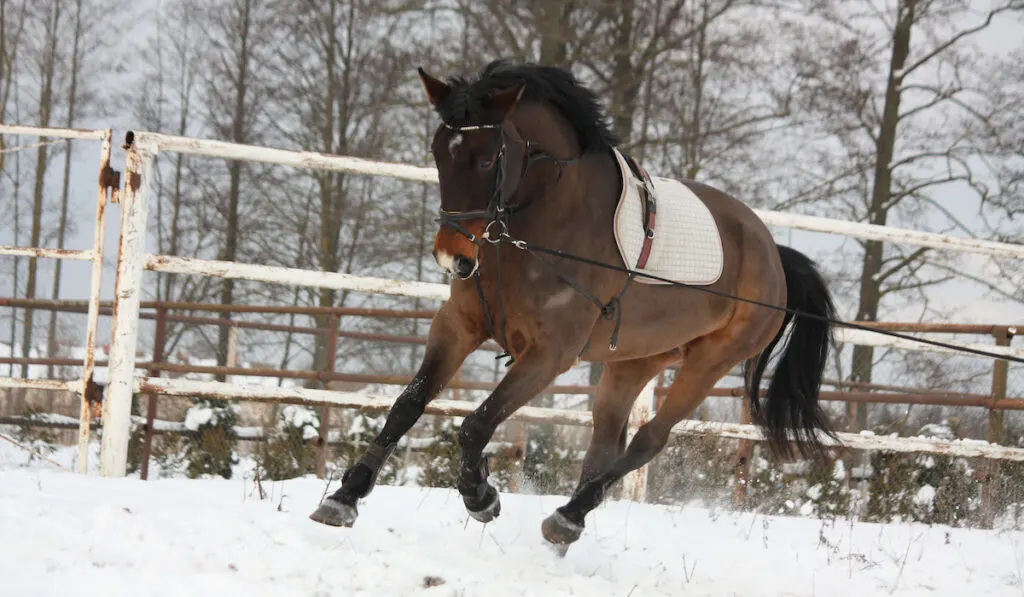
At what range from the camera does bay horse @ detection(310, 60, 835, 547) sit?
128 inches

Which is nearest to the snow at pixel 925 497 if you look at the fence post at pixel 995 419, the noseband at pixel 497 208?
the fence post at pixel 995 419

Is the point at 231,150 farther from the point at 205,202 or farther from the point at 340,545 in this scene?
the point at 205,202

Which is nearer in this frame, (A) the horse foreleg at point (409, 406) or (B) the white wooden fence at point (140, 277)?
(A) the horse foreleg at point (409, 406)

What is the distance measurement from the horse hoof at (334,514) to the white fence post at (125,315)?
71.2 inches

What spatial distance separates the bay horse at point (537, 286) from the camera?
326 centimetres

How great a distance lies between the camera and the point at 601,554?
159 inches

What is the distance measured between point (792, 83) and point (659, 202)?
1243 centimetres

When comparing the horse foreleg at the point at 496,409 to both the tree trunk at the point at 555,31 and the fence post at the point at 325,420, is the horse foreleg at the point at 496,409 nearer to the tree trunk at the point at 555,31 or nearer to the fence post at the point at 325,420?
the fence post at the point at 325,420

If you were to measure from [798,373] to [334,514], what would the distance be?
2.79 meters

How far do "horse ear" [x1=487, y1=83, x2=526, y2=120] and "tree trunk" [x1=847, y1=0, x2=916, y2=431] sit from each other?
11.9 metres

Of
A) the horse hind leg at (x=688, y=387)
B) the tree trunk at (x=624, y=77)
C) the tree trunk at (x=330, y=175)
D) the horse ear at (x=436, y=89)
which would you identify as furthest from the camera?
the tree trunk at (x=330, y=175)

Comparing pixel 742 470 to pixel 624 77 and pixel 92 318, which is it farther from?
pixel 624 77

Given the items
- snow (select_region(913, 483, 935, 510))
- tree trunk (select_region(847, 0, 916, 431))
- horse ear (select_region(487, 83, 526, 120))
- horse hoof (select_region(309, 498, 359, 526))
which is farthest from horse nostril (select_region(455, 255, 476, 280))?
tree trunk (select_region(847, 0, 916, 431))

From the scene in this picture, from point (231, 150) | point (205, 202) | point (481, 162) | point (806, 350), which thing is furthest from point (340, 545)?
point (205, 202)
